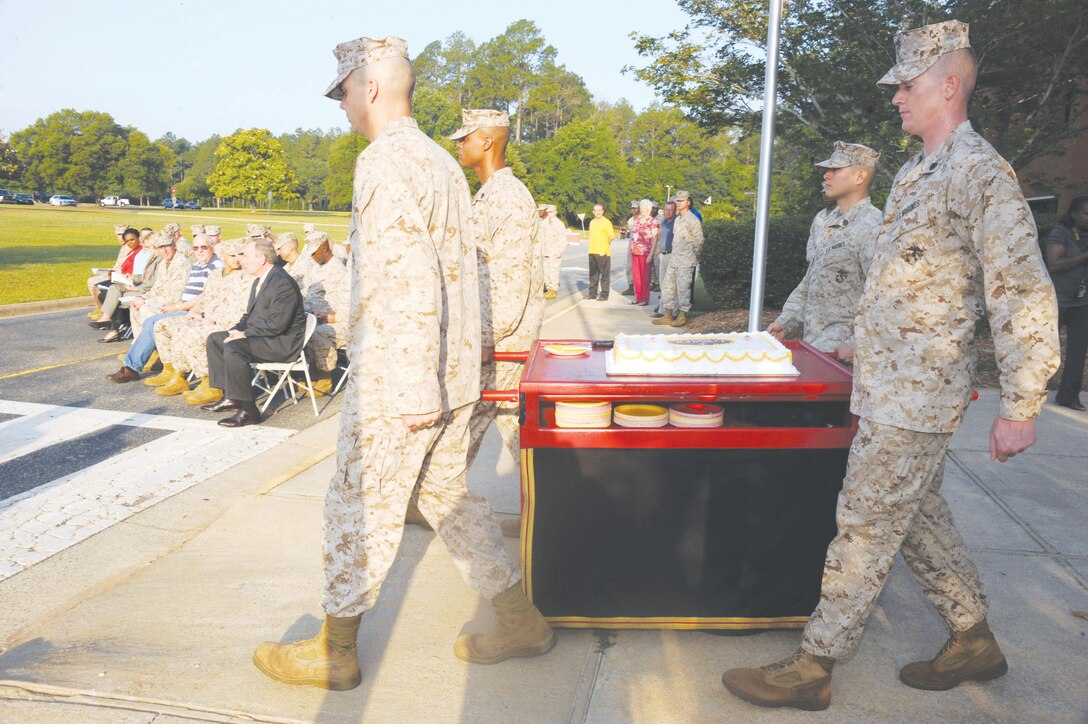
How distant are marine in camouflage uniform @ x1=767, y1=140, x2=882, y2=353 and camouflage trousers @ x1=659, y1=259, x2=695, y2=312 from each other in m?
8.15

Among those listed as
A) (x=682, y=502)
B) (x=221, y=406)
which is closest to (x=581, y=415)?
(x=682, y=502)

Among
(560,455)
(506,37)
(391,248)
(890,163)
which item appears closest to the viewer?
(391,248)

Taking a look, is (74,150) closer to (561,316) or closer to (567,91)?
(567,91)

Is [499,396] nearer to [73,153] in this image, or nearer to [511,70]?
[511,70]

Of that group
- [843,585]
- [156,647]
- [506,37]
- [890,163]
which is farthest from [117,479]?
[506,37]

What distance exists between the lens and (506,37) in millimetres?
88875

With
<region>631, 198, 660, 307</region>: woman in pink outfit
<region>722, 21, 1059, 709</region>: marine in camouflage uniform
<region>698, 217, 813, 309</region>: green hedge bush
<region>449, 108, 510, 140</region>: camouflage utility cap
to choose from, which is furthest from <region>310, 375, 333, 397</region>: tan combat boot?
<region>631, 198, 660, 307</region>: woman in pink outfit

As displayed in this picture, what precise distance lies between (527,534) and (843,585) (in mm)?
1111

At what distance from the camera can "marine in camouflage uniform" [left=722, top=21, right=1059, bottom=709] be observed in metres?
2.42

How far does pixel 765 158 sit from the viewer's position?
237 inches

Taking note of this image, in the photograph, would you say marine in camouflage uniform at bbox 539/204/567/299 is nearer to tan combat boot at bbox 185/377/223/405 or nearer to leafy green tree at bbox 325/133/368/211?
tan combat boot at bbox 185/377/223/405

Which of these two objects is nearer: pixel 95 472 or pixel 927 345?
pixel 927 345

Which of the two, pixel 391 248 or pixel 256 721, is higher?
pixel 391 248

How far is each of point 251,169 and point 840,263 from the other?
338 ft
